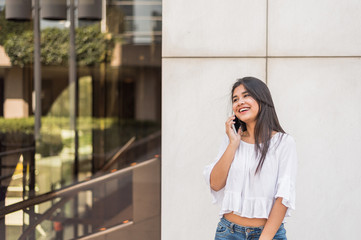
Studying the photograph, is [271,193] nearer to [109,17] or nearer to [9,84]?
[9,84]

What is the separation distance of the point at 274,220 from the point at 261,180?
21 cm

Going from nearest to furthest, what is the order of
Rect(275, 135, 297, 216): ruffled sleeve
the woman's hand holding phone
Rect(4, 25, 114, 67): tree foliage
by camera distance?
1. Rect(275, 135, 297, 216): ruffled sleeve
2. the woman's hand holding phone
3. Rect(4, 25, 114, 67): tree foliage

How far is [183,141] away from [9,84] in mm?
3328

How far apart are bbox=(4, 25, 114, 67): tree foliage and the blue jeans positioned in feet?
14.5

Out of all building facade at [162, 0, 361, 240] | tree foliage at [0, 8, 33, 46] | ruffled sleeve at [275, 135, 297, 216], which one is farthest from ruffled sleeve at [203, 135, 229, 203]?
tree foliage at [0, 8, 33, 46]

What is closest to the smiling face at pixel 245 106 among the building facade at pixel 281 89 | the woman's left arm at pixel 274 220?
the woman's left arm at pixel 274 220

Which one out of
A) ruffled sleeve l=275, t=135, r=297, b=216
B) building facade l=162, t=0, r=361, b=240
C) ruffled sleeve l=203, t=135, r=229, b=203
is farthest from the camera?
building facade l=162, t=0, r=361, b=240

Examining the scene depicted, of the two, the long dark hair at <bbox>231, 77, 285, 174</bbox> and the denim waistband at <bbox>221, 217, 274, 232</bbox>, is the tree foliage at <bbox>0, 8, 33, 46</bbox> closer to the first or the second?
the long dark hair at <bbox>231, 77, 285, 174</bbox>

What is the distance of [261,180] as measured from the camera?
2.33m

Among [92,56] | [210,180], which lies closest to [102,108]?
[92,56]

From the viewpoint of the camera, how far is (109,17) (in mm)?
7430

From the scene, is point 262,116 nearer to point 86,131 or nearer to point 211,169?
point 211,169

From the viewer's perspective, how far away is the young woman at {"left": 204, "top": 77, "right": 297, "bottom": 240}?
2.29 metres

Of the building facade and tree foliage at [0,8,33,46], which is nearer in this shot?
the building facade
